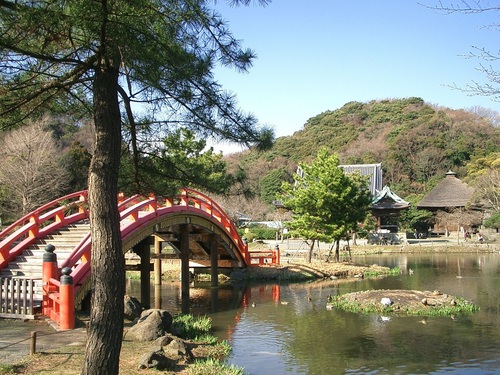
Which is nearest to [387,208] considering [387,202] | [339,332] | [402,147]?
[387,202]

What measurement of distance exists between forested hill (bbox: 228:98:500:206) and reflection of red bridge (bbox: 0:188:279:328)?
25.7 metres

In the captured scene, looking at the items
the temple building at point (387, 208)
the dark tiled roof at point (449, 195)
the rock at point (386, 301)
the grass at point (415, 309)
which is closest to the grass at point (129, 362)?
the grass at point (415, 309)

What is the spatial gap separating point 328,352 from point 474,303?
22.0ft

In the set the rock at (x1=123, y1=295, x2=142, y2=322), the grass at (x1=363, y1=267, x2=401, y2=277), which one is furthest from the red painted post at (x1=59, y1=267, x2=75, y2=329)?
the grass at (x1=363, y1=267, x2=401, y2=277)

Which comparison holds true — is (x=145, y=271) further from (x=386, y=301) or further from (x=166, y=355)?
(x=166, y=355)

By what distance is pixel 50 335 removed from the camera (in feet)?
27.3

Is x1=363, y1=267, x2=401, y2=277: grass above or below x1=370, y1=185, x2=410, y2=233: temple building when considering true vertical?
below

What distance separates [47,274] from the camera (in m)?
9.86

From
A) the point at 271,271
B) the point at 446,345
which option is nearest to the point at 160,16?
the point at 446,345

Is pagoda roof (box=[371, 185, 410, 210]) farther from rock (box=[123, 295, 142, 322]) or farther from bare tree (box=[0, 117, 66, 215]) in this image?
rock (box=[123, 295, 142, 322])

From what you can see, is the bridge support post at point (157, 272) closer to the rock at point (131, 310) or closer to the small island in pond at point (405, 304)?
the rock at point (131, 310)

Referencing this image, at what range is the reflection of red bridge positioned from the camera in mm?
9594

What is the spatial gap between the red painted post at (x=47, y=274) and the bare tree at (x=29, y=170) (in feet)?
53.9

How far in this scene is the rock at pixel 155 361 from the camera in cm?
716
